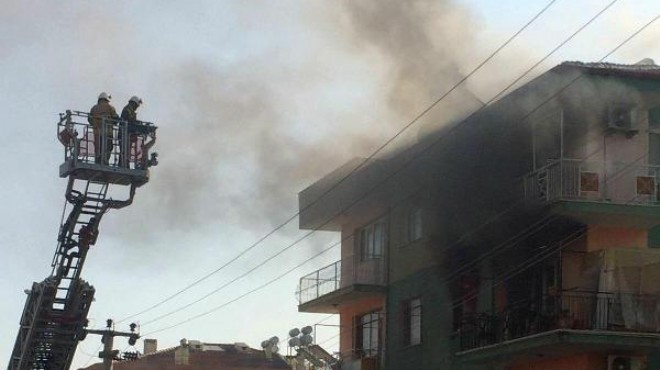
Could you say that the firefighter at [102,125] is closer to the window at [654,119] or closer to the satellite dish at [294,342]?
the window at [654,119]

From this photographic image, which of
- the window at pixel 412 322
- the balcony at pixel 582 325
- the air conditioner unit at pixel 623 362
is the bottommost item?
the air conditioner unit at pixel 623 362

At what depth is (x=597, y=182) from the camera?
101ft

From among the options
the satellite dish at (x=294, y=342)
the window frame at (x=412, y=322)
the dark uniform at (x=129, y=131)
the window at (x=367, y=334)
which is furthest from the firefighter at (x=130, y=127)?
the satellite dish at (x=294, y=342)

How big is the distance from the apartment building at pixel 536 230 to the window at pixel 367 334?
4.55 ft

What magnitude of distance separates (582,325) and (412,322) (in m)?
9.30

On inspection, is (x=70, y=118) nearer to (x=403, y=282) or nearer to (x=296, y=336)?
(x=403, y=282)

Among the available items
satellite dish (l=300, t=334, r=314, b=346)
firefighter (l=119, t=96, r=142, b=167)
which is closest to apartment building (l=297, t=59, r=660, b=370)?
satellite dish (l=300, t=334, r=314, b=346)

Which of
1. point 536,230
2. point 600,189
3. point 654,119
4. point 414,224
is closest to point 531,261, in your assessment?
point 536,230

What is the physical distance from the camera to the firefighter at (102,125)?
26172 mm

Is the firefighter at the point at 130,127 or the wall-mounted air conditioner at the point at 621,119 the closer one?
the firefighter at the point at 130,127

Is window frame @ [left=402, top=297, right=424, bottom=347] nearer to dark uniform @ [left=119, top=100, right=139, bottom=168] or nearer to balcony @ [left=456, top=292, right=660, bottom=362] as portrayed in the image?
balcony @ [left=456, top=292, right=660, bottom=362]

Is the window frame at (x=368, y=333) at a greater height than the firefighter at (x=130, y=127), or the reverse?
the firefighter at (x=130, y=127)

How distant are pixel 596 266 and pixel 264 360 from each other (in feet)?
165

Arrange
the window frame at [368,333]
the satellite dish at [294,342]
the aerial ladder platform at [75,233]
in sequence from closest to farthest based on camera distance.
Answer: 1. the aerial ladder platform at [75,233]
2. the window frame at [368,333]
3. the satellite dish at [294,342]
